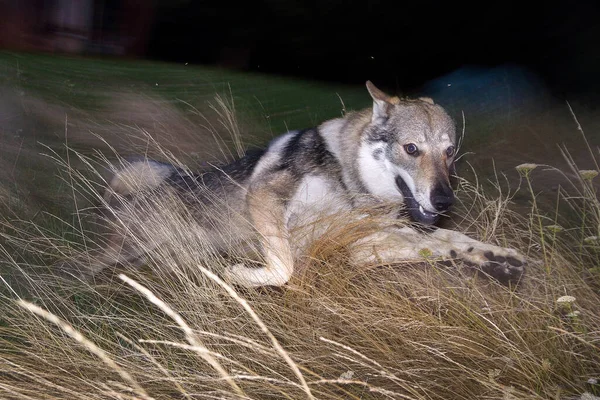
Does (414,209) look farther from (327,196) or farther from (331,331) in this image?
(331,331)

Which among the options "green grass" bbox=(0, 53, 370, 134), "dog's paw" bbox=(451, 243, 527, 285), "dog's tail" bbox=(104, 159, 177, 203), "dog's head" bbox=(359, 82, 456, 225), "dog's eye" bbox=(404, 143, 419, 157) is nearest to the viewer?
"dog's paw" bbox=(451, 243, 527, 285)

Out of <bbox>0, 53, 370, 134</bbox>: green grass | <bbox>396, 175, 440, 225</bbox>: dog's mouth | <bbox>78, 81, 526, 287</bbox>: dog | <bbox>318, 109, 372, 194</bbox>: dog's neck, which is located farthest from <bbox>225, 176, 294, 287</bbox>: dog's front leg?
<bbox>0, 53, 370, 134</bbox>: green grass

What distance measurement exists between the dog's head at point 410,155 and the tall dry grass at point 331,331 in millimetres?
396

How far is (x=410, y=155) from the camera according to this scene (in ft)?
12.8

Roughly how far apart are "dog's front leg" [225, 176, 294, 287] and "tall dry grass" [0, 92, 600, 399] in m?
0.08

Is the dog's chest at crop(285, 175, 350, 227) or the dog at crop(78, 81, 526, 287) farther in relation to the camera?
the dog's chest at crop(285, 175, 350, 227)

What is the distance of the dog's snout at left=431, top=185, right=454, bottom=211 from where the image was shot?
364 cm

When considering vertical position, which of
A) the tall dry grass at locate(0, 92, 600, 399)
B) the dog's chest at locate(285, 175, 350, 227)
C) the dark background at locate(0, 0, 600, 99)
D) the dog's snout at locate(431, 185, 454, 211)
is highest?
the dark background at locate(0, 0, 600, 99)

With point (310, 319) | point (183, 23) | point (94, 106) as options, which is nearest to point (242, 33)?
point (183, 23)

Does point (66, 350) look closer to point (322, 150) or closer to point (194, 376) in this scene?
point (194, 376)

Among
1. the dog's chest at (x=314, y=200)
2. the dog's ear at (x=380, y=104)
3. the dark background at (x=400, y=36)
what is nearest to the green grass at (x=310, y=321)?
the dog's chest at (x=314, y=200)

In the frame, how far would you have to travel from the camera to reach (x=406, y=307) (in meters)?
3.39

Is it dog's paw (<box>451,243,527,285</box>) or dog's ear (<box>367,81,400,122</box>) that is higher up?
dog's ear (<box>367,81,400,122</box>)

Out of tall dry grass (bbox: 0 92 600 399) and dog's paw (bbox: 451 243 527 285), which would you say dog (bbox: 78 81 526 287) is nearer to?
dog's paw (bbox: 451 243 527 285)
